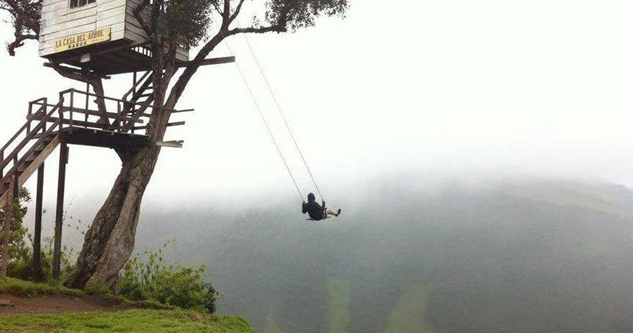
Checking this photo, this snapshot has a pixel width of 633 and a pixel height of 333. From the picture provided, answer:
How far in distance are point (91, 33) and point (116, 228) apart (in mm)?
7514

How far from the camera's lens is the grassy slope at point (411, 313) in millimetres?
85812

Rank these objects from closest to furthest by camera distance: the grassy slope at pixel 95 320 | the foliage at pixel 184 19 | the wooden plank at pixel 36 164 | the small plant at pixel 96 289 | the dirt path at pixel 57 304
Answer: the grassy slope at pixel 95 320 < the dirt path at pixel 57 304 < the wooden plank at pixel 36 164 < the small plant at pixel 96 289 < the foliage at pixel 184 19

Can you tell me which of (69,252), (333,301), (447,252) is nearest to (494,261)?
(447,252)

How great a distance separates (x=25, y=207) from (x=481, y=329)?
81028mm

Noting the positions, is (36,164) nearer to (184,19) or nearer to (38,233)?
(38,233)

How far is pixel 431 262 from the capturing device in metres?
109

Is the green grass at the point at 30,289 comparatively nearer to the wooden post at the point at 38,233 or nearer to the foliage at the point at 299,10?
the wooden post at the point at 38,233

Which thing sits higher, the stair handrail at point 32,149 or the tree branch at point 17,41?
the tree branch at point 17,41

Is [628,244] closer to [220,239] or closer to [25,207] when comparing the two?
[220,239]

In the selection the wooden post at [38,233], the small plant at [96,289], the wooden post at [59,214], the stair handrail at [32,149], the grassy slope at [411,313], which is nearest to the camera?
the stair handrail at [32,149]

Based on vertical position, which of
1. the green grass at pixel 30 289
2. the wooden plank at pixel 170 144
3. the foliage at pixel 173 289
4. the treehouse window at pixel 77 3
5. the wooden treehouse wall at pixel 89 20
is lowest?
the foliage at pixel 173 289

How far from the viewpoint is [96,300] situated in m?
14.8

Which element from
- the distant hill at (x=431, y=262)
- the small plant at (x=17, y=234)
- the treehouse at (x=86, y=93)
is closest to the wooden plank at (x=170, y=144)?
the treehouse at (x=86, y=93)

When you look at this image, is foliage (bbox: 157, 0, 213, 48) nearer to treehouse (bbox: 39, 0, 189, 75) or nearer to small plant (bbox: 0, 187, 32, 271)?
treehouse (bbox: 39, 0, 189, 75)
